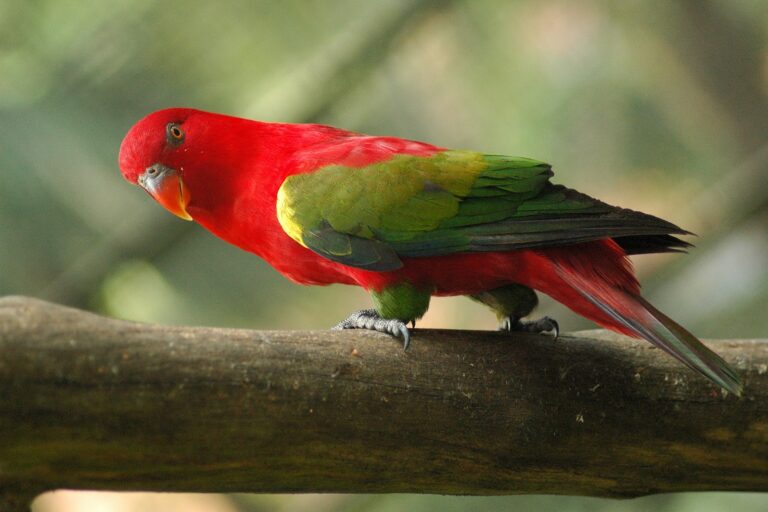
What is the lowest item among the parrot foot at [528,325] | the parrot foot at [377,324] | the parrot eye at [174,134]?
the parrot foot at [377,324]

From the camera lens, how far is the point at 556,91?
12.5ft

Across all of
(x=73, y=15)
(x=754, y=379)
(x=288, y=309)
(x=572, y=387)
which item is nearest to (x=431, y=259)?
(x=572, y=387)

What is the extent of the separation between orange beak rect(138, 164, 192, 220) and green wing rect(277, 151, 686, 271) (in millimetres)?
285

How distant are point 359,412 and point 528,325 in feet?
2.29

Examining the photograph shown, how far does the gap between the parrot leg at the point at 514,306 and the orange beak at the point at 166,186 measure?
2.46 ft

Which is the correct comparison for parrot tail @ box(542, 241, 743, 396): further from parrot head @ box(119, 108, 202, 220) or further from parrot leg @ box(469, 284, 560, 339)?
parrot head @ box(119, 108, 202, 220)

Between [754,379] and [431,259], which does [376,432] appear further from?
[754,379]

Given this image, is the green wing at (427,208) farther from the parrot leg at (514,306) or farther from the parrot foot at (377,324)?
the parrot leg at (514,306)

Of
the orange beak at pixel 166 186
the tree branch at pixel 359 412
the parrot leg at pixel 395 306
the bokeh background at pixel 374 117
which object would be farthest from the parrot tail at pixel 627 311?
the bokeh background at pixel 374 117

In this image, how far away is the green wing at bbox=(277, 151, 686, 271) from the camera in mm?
1854

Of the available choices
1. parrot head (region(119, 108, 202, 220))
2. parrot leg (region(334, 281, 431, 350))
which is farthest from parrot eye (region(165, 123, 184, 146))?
parrot leg (region(334, 281, 431, 350))

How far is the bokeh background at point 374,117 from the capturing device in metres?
3.11

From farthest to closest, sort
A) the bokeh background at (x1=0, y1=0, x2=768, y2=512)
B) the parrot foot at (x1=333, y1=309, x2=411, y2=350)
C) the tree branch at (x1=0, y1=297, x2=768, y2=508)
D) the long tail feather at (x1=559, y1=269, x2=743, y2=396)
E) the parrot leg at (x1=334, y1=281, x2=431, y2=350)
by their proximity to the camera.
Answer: the bokeh background at (x1=0, y1=0, x2=768, y2=512), the parrot leg at (x1=334, y1=281, x2=431, y2=350), the parrot foot at (x1=333, y1=309, x2=411, y2=350), the long tail feather at (x1=559, y1=269, x2=743, y2=396), the tree branch at (x1=0, y1=297, x2=768, y2=508)

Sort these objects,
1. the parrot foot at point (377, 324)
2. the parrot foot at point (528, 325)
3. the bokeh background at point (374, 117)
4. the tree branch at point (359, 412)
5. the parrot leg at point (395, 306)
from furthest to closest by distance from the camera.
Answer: the bokeh background at point (374, 117), the parrot foot at point (528, 325), the parrot leg at point (395, 306), the parrot foot at point (377, 324), the tree branch at point (359, 412)
